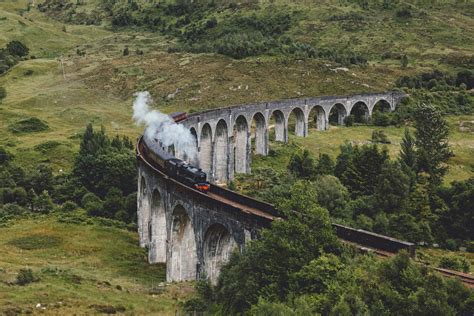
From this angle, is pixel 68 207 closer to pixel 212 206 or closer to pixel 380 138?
pixel 212 206

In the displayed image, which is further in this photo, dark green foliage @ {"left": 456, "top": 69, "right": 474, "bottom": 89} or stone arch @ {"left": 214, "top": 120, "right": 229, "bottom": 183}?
dark green foliage @ {"left": 456, "top": 69, "right": 474, "bottom": 89}

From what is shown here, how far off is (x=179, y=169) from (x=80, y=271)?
451 inches

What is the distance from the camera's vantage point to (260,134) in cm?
9350

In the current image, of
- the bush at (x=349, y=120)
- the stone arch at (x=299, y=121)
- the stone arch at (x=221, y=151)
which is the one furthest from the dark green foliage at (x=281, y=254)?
the bush at (x=349, y=120)

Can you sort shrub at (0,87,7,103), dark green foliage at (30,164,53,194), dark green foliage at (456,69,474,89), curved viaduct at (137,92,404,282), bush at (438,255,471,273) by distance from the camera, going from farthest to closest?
shrub at (0,87,7,103)
dark green foliage at (456,69,474,89)
dark green foliage at (30,164,53,194)
bush at (438,255,471,273)
curved viaduct at (137,92,404,282)

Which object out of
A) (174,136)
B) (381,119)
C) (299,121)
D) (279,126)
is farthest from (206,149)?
(381,119)

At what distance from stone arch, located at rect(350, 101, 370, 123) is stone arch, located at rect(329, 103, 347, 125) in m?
2.78

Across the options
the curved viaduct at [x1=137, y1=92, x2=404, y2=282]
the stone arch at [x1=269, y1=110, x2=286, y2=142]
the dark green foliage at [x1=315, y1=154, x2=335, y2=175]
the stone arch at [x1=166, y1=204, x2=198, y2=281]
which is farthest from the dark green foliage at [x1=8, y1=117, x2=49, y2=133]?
the stone arch at [x1=166, y1=204, x2=198, y2=281]

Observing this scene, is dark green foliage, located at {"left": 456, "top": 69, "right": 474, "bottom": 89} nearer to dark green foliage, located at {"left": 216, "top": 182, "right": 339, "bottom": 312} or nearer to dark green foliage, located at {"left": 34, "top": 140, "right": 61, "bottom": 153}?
dark green foliage, located at {"left": 34, "top": 140, "right": 61, "bottom": 153}

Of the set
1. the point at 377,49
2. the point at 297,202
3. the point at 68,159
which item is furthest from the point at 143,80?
the point at 297,202

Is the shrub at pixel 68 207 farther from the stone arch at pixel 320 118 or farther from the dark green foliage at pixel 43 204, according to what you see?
the stone arch at pixel 320 118

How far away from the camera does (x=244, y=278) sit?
30.4 metres

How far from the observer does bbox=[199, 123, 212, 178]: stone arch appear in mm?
78062

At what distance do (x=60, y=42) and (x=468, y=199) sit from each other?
522ft
